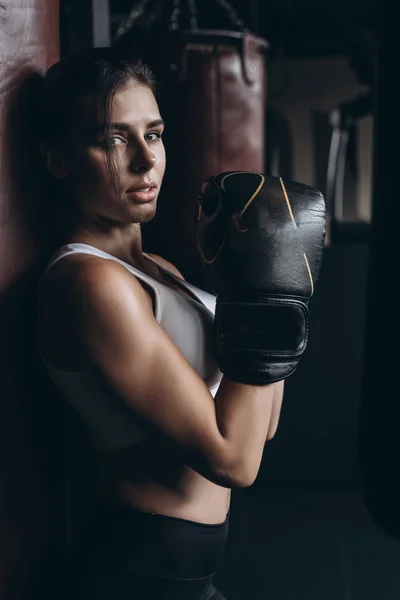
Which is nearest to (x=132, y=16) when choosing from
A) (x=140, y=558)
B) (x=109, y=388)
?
(x=109, y=388)

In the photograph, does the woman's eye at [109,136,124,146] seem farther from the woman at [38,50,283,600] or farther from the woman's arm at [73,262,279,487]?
the woman's arm at [73,262,279,487]

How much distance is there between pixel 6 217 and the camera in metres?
0.94

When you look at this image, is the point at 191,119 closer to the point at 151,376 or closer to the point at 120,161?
the point at 120,161

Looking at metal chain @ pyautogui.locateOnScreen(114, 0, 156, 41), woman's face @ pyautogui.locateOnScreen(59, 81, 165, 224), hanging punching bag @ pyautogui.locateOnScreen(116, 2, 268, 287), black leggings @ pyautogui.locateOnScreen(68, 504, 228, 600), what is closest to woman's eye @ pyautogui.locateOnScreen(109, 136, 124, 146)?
woman's face @ pyautogui.locateOnScreen(59, 81, 165, 224)

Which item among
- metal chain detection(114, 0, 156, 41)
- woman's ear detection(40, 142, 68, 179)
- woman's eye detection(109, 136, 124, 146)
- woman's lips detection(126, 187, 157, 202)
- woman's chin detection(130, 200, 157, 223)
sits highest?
metal chain detection(114, 0, 156, 41)

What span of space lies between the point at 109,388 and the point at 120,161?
1.06 ft

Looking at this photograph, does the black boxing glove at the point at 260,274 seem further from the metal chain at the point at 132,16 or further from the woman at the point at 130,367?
the metal chain at the point at 132,16

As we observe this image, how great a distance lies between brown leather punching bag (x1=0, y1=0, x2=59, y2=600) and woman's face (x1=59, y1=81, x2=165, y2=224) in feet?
0.22

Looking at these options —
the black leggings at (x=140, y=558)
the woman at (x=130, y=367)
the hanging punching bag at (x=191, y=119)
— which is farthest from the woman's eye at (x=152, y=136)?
the hanging punching bag at (x=191, y=119)

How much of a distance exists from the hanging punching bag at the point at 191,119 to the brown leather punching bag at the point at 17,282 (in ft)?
2.45

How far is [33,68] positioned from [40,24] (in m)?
0.07

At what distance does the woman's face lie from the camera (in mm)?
1010

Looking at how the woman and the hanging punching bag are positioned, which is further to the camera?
the hanging punching bag

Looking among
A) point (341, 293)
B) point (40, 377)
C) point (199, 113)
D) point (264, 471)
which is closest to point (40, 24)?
point (40, 377)
